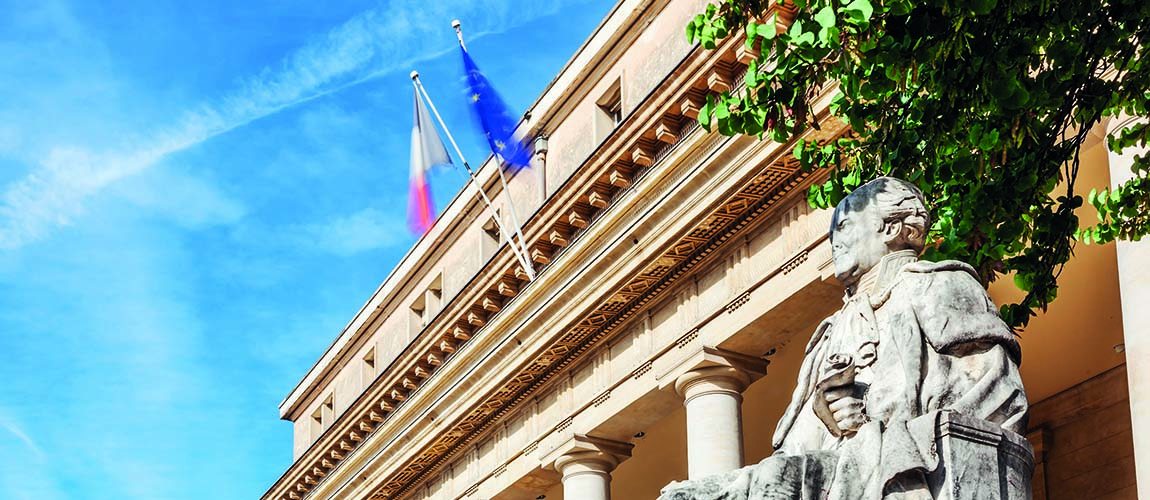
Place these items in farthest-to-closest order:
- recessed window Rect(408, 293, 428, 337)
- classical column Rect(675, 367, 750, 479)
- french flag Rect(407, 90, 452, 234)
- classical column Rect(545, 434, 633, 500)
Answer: recessed window Rect(408, 293, 428, 337) → french flag Rect(407, 90, 452, 234) → classical column Rect(545, 434, 633, 500) → classical column Rect(675, 367, 750, 479)

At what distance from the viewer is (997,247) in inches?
469

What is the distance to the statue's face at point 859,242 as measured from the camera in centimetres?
724

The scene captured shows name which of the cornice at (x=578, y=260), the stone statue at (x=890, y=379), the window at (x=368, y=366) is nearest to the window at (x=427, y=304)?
the cornice at (x=578, y=260)

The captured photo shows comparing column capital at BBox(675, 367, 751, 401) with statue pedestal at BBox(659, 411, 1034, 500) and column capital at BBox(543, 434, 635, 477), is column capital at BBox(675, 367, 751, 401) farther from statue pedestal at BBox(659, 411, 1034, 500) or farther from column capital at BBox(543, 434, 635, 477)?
statue pedestal at BBox(659, 411, 1034, 500)

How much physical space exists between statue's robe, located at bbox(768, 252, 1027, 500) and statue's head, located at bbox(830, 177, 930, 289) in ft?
0.31

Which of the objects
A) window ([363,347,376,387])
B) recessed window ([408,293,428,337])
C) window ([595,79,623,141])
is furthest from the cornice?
window ([363,347,376,387])

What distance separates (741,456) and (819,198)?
1032 centimetres

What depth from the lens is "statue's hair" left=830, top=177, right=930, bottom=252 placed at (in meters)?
7.26

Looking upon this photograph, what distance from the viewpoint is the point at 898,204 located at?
23.8ft

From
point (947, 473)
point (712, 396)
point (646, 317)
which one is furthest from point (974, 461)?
point (646, 317)

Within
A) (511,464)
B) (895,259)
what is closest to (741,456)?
(511,464)

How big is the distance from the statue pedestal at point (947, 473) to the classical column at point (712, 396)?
55.1 feet

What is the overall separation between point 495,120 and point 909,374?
2637cm

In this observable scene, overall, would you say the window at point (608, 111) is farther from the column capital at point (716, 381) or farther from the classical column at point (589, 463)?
the column capital at point (716, 381)
